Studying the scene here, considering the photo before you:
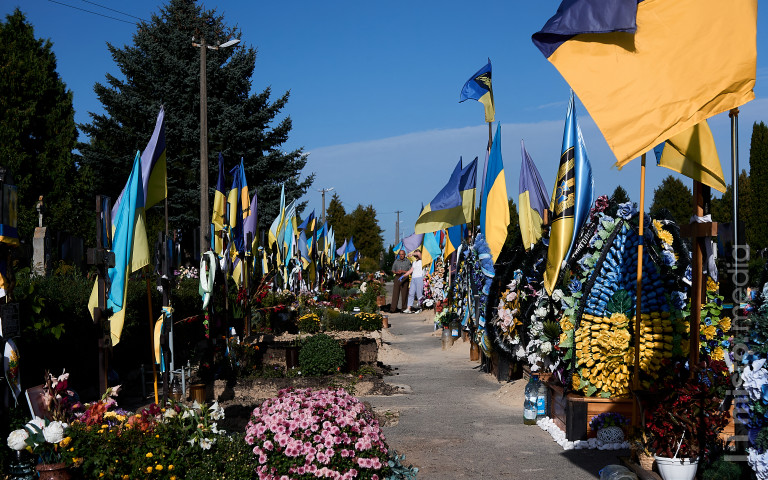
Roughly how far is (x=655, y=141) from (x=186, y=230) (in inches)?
1204

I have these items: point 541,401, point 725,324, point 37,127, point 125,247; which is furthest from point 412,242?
point 125,247

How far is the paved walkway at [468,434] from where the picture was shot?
7.14m

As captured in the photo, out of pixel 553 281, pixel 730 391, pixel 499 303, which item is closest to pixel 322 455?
pixel 730 391

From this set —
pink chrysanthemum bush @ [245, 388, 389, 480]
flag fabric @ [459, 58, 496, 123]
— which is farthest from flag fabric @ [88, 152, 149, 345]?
flag fabric @ [459, 58, 496, 123]

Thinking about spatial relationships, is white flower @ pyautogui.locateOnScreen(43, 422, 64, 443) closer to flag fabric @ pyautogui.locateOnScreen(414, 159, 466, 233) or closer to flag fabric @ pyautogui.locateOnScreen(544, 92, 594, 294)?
flag fabric @ pyautogui.locateOnScreen(544, 92, 594, 294)

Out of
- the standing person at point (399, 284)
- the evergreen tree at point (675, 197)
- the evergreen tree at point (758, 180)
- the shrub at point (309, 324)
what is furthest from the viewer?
the evergreen tree at point (675, 197)

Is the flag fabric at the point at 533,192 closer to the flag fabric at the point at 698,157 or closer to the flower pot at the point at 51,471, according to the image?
the flag fabric at the point at 698,157

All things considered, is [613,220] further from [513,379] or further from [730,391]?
[513,379]

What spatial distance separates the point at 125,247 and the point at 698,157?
5.08 metres

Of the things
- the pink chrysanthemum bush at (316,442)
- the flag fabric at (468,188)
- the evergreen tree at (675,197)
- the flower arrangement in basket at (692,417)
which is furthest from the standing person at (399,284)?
the pink chrysanthemum bush at (316,442)

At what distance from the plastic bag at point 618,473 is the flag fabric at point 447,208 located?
32.3 feet

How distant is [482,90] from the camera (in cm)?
1488

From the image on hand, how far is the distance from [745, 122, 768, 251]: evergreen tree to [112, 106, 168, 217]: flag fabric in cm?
3003

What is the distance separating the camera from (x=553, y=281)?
7.85 metres
